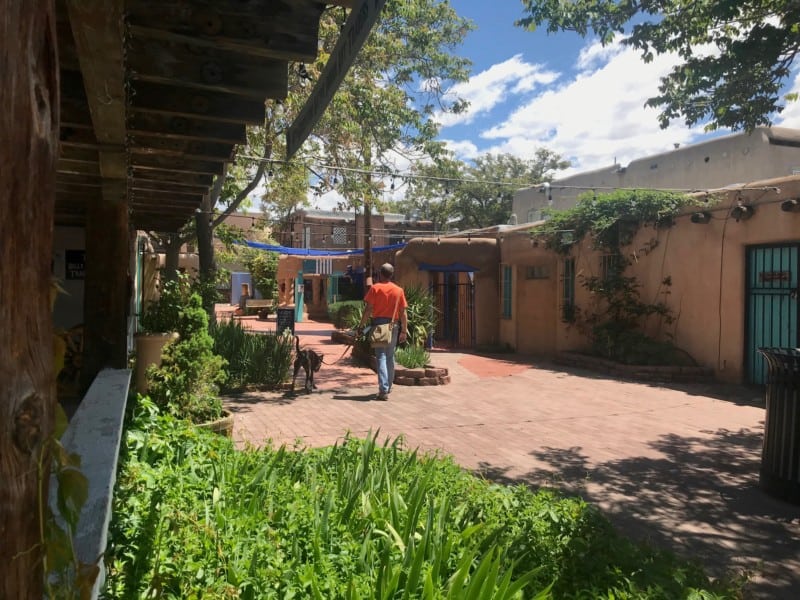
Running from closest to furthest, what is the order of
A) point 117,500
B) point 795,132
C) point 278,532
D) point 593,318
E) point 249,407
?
point 278,532
point 117,500
point 249,407
point 593,318
point 795,132

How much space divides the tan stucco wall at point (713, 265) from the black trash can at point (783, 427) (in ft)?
18.6

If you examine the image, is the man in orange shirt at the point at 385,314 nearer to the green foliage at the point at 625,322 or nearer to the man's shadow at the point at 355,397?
the man's shadow at the point at 355,397

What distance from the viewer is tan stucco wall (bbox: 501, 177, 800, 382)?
997 cm

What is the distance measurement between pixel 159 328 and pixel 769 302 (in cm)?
934

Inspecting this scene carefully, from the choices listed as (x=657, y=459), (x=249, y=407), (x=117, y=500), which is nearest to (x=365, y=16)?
(x=117, y=500)

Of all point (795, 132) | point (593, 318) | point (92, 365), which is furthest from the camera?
point (795, 132)

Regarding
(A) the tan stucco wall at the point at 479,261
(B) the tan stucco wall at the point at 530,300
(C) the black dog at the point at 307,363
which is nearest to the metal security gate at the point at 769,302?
(B) the tan stucco wall at the point at 530,300

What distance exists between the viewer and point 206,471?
3.63m

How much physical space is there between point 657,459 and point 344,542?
434 centimetres

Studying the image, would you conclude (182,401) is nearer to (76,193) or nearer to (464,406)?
(76,193)

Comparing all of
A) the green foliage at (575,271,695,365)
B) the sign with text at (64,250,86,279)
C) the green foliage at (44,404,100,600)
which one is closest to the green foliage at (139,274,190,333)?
the sign with text at (64,250,86,279)

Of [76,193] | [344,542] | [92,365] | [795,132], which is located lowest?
[344,542]

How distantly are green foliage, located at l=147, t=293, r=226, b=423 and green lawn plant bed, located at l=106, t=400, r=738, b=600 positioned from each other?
1.70 meters

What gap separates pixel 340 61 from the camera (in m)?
2.95
